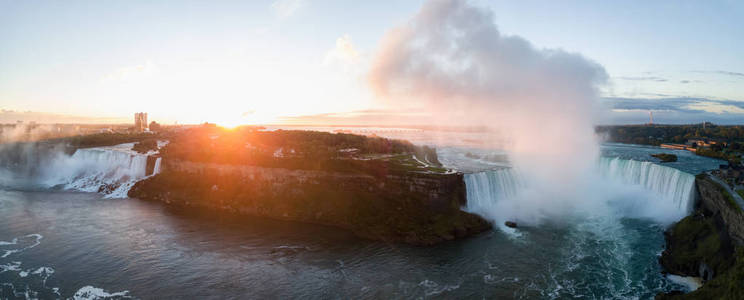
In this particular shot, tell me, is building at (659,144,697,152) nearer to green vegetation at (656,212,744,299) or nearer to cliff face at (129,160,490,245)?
green vegetation at (656,212,744,299)

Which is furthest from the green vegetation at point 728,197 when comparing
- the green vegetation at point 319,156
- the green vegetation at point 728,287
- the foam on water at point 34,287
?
the foam on water at point 34,287

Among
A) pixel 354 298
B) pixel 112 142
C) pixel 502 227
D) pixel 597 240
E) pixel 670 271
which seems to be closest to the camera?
pixel 354 298

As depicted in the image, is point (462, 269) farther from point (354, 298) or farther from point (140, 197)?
point (140, 197)

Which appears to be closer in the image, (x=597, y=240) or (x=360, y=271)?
(x=360, y=271)

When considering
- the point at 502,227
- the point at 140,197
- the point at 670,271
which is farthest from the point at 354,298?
the point at 140,197

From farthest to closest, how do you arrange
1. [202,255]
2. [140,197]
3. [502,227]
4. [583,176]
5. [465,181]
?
[583,176]
[140,197]
[465,181]
[502,227]
[202,255]

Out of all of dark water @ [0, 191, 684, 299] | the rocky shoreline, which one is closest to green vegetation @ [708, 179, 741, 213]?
the rocky shoreline

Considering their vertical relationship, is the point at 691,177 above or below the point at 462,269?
above
